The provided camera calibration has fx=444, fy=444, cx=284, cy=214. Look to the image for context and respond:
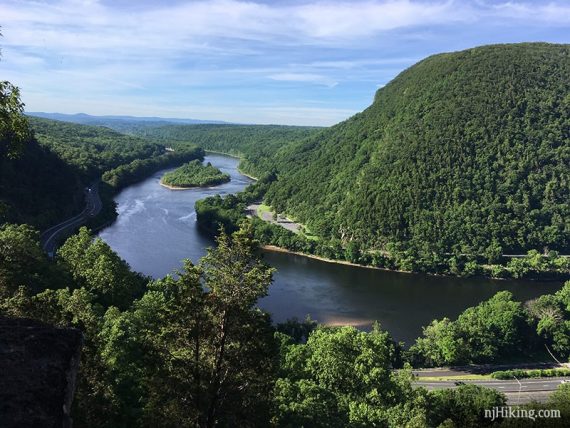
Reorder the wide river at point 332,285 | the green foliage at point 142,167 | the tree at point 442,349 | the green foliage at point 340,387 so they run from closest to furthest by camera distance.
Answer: the green foliage at point 340,387
the tree at point 442,349
the wide river at point 332,285
the green foliage at point 142,167

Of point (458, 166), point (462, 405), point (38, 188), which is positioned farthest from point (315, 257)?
point (462, 405)

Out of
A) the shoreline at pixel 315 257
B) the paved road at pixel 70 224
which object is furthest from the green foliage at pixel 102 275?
the shoreline at pixel 315 257

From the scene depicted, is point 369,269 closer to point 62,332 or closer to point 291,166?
point 62,332

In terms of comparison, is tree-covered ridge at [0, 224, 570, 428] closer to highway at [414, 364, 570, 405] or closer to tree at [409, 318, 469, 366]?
tree at [409, 318, 469, 366]

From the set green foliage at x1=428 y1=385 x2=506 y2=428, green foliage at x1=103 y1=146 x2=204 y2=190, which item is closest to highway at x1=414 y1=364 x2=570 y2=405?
green foliage at x1=428 y1=385 x2=506 y2=428

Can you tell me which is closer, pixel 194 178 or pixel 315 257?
pixel 315 257

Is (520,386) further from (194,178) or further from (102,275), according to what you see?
(194,178)

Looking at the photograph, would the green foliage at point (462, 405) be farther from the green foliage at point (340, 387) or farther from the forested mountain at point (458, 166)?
the forested mountain at point (458, 166)
